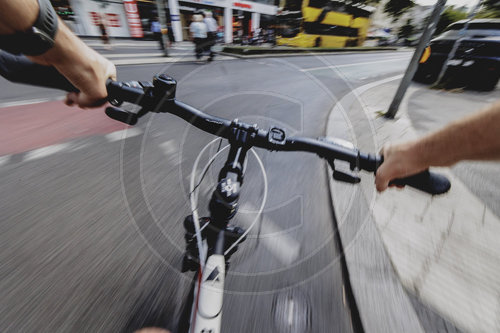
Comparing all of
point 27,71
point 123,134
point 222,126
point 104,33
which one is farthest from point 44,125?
point 104,33

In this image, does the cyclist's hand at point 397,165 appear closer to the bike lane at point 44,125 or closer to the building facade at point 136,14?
the bike lane at point 44,125

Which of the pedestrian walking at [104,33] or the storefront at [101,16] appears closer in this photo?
the pedestrian walking at [104,33]

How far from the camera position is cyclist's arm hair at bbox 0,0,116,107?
0.70m

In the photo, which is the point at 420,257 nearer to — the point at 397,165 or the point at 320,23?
the point at 397,165

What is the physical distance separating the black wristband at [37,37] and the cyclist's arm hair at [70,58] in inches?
0.6

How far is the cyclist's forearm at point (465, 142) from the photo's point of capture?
2.19 ft

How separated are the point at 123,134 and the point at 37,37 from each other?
10.2 feet

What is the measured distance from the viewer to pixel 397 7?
43.1 metres

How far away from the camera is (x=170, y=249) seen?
1854 millimetres

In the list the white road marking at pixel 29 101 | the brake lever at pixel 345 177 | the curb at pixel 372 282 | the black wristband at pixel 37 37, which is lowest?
the curb at pixel 372 282

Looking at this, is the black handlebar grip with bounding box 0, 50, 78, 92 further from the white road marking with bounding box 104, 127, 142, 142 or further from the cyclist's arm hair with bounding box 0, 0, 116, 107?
the white road marking with bounding box 104, 127, 142, 142

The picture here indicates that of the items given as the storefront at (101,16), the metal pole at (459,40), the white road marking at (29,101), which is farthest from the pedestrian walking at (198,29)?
the storefront at (101,16)

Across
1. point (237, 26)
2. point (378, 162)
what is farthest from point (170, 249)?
point (237, 26)

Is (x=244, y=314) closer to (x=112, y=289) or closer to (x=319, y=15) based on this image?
(x=112, y=289)
